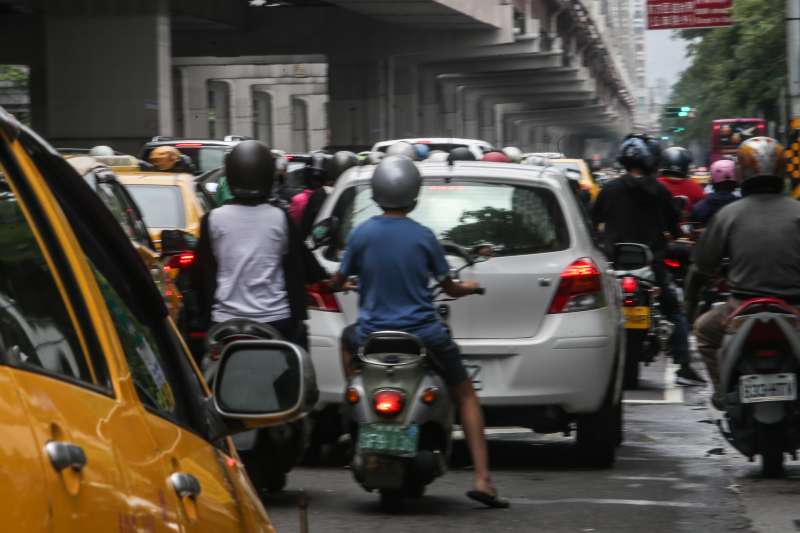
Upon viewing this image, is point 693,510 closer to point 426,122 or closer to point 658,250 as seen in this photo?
point 658,250

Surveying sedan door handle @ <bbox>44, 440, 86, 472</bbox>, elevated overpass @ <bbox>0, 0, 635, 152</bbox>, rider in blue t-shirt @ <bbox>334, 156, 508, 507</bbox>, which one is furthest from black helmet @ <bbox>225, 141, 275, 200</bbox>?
elevated overpass @ <bbox>0, 0, 635, 152</bbox>

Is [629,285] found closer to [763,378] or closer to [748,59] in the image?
[763,378]

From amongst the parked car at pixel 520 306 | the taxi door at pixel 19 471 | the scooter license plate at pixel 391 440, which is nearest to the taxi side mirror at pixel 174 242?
the parked car at pixel 520 306

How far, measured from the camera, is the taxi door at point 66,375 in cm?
210

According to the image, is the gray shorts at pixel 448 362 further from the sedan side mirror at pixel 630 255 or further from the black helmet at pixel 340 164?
the black helmet at pixel 340 164

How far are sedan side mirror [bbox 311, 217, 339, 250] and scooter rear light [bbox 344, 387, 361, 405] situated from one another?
945 millimetres

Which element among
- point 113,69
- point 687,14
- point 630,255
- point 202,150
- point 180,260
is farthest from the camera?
point 687,14

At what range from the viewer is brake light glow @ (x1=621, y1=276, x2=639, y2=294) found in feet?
43.5

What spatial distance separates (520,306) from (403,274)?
58.2 inches

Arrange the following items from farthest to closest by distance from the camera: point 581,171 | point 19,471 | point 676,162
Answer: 1. point 581,171
2. point 676,162
3. point 19,471

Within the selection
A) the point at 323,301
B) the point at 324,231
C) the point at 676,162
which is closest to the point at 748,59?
the point at 676,162

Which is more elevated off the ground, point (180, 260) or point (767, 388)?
point (180, 260)

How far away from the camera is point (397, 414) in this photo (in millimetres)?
7375

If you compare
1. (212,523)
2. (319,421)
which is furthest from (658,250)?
(212,523)
